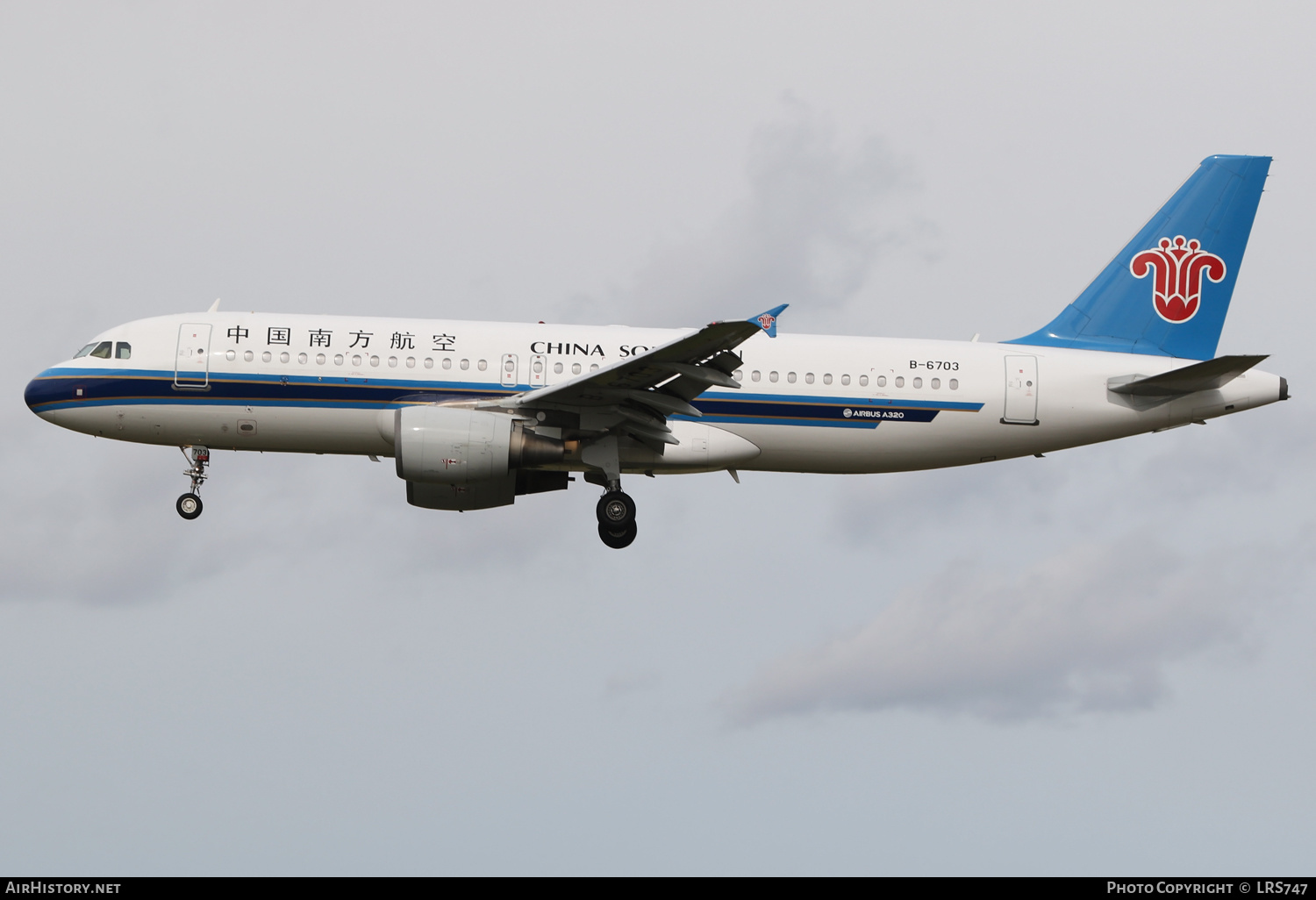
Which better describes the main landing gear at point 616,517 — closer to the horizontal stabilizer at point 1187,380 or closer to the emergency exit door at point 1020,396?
the emergency exit door at point 1020,396

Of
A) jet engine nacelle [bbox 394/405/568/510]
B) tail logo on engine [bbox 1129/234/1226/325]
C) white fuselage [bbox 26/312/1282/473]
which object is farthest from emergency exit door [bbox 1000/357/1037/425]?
jet engine nacelle [bbox 394/405/568/510]

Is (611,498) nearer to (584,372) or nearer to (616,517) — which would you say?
(616,517)

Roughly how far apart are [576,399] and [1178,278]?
14.1 m

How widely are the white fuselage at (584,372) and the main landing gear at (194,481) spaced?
32 cm

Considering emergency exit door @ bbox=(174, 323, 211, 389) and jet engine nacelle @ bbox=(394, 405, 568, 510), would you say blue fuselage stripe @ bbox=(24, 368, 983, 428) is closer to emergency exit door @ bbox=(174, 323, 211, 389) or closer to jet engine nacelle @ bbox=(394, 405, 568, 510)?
emergency exit door @ bbox=(174, 323, 211, 389)

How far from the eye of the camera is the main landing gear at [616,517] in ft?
96.2

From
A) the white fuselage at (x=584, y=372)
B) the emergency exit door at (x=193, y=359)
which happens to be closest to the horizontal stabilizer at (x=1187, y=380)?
the white fuselage at (x=584, y=372)

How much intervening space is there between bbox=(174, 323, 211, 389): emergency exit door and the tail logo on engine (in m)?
20.0

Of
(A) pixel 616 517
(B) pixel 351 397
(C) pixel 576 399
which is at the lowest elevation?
(A) pixel 616 517

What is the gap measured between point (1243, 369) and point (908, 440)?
6772mm

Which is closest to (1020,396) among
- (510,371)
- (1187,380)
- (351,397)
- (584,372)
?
(1187,380)

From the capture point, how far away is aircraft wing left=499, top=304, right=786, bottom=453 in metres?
26.2

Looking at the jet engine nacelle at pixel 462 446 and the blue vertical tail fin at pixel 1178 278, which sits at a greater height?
the blue vertical tail fin at pixel 1178 278

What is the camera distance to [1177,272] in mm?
32719
